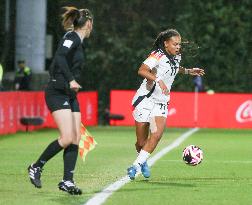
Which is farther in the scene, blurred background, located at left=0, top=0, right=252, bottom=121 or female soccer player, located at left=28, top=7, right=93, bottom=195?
blurred background, located at left=0, top=0, right=252, bottom=121

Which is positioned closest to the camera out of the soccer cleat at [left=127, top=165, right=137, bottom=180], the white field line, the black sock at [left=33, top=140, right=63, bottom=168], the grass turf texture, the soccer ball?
the white field line

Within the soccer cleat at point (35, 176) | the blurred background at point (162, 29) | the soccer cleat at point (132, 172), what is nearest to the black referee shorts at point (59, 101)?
the soccer cleat at point (35, 176)

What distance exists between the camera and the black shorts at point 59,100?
11.6 meters

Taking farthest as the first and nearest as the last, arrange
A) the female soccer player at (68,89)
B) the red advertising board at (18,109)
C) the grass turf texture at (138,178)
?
1. the red advertising board at (18,109)
2. the female soccer player at (68,89)
3. the grass turf texture at (138,178)

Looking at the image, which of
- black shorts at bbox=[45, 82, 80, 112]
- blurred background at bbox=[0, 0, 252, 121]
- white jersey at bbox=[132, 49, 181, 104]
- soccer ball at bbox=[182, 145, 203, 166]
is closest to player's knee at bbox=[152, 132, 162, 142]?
white jersey at bbox=[132, 49, 181, 104]

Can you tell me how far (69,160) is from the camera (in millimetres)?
11641

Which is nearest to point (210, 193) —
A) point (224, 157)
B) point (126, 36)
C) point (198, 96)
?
point (224, 157)

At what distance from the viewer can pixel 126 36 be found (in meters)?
53.6

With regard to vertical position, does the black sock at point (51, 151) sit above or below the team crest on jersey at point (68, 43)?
below

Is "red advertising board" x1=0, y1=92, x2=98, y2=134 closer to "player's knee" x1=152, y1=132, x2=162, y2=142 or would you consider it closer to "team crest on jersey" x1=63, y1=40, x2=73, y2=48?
"player's knee" x1=152, y1=132, x2=162, y2=142

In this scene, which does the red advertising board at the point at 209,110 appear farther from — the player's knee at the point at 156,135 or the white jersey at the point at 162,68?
the player's knee at the point at 156,135

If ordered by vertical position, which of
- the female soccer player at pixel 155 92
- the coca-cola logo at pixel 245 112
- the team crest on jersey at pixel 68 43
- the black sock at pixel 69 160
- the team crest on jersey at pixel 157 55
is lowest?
the coca-cola logo at pixel 245 112

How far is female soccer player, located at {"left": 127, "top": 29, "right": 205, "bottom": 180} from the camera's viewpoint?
44.5 feet

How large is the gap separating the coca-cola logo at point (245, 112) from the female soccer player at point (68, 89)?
22.2 m
